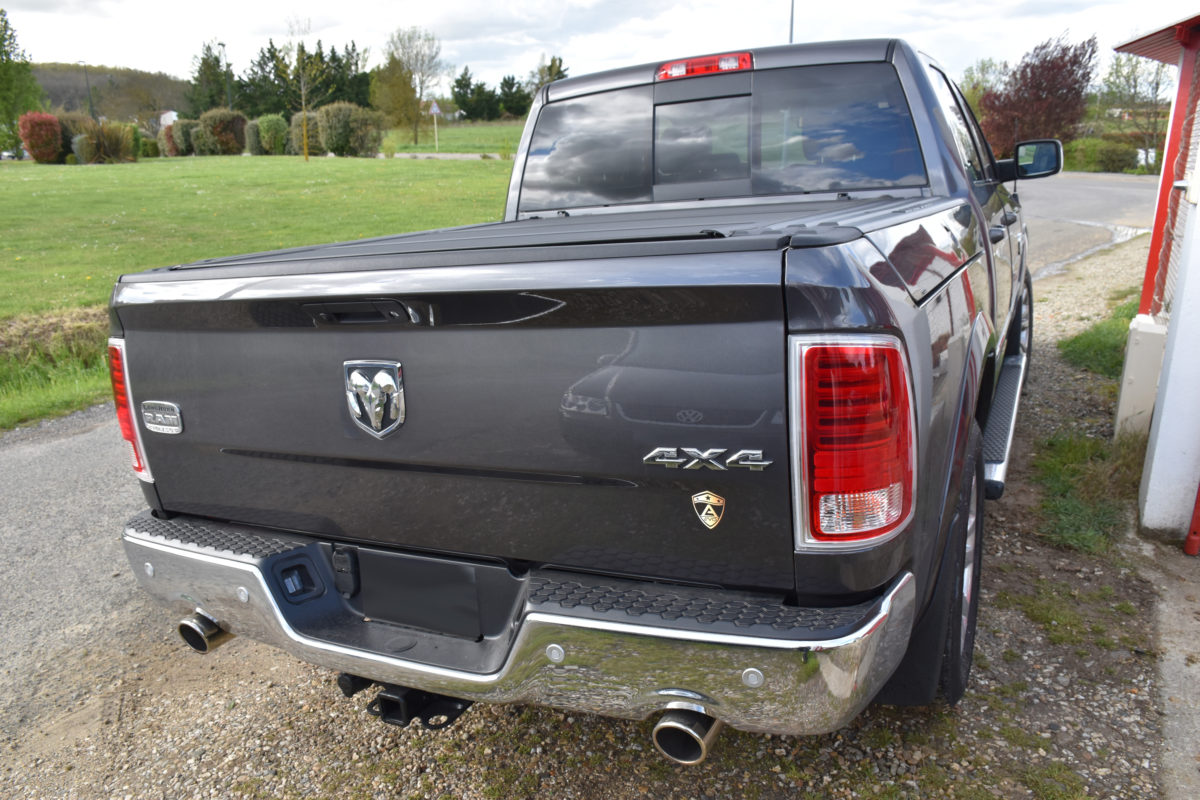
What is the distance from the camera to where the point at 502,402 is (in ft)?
6.12

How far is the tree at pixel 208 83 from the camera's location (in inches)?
2810

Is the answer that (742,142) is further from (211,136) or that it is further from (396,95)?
(396,95)

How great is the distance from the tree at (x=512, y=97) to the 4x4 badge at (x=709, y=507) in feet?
257

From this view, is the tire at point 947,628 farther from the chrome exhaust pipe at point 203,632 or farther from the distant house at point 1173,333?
the chrome exhaust pipe at point 203,632

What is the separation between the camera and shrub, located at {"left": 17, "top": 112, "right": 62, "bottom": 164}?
36500 mm

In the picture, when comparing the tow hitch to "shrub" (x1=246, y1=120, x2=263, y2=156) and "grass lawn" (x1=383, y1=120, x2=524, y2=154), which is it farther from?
"shrub" (x1=246, y1=120, x2=263, y2=156)

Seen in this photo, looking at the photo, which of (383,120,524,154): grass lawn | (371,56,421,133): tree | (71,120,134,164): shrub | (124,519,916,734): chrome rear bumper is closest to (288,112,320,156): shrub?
(383,120,524,154): grass lawn

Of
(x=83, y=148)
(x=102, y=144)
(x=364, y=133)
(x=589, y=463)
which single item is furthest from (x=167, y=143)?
(x=589, y=463)

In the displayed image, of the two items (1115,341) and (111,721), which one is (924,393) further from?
(1115,341)

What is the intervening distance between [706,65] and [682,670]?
274 cm

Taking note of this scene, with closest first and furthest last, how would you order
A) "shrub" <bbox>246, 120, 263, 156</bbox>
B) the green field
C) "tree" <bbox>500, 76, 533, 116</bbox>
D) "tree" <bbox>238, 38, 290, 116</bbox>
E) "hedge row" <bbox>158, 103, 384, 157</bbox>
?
1. the green field
2. "hedge row" <bbox>158, 103, 384, 157</bbox>
3. "shrub" <bbox>246, 120, 263, 156</bbox>
4. "tree" <bbox>238, 38, 290, 116</bbox>
5. "tree" <bbox>500, 76, 533, 116</bbox>

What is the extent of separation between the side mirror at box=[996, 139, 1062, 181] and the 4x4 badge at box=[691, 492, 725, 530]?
3370 mm

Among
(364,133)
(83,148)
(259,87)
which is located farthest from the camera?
(259,87)

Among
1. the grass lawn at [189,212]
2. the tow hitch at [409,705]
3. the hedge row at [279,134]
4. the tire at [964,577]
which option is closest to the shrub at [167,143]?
the hedge row at [279,134]
